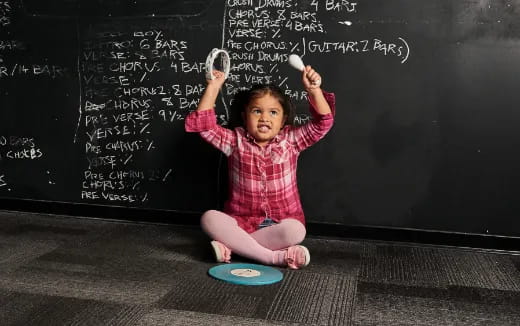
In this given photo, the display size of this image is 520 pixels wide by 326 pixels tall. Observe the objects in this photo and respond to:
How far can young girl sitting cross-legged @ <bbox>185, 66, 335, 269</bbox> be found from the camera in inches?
94.8

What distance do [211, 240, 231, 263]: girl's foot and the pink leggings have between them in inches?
1.4

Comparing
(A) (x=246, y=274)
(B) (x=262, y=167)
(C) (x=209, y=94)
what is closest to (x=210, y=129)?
(C) (x=209, y=94)

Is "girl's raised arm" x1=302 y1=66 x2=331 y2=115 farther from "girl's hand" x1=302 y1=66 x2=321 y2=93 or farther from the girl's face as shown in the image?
the girl's face

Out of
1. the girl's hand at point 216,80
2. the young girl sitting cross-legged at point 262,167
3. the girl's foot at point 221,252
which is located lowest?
the girl's foot at point 221,252

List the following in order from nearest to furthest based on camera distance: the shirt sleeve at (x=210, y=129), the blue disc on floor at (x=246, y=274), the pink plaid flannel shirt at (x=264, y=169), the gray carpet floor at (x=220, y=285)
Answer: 1. the gray carpet floor at (x=220, y=285)
2. the blue disc on floor at (x=246, y=274)
3. the shirt sleeve at (x=210, y=129)
4. the pink plaid flannel shirt at (x=264, y=169)

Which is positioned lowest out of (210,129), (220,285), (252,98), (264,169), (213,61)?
(220,285)

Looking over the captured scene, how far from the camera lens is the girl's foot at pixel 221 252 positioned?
93.5 inches

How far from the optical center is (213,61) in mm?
2570

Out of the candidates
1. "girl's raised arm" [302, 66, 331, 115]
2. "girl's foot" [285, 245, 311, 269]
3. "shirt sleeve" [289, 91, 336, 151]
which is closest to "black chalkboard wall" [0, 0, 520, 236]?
"shirt sleeve" [289, 91, 336, 151]

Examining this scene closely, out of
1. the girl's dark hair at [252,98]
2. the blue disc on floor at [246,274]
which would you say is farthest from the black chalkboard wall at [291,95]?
the blue disc on floor at [246,274]

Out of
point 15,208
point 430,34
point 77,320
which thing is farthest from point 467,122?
point 15,208

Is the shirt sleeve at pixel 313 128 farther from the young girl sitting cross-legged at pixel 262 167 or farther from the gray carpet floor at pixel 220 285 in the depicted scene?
the gray carpet floor at pixel 220 285

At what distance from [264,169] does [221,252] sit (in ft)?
1.30

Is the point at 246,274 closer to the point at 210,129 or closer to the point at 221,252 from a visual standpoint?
the point at 221,252
